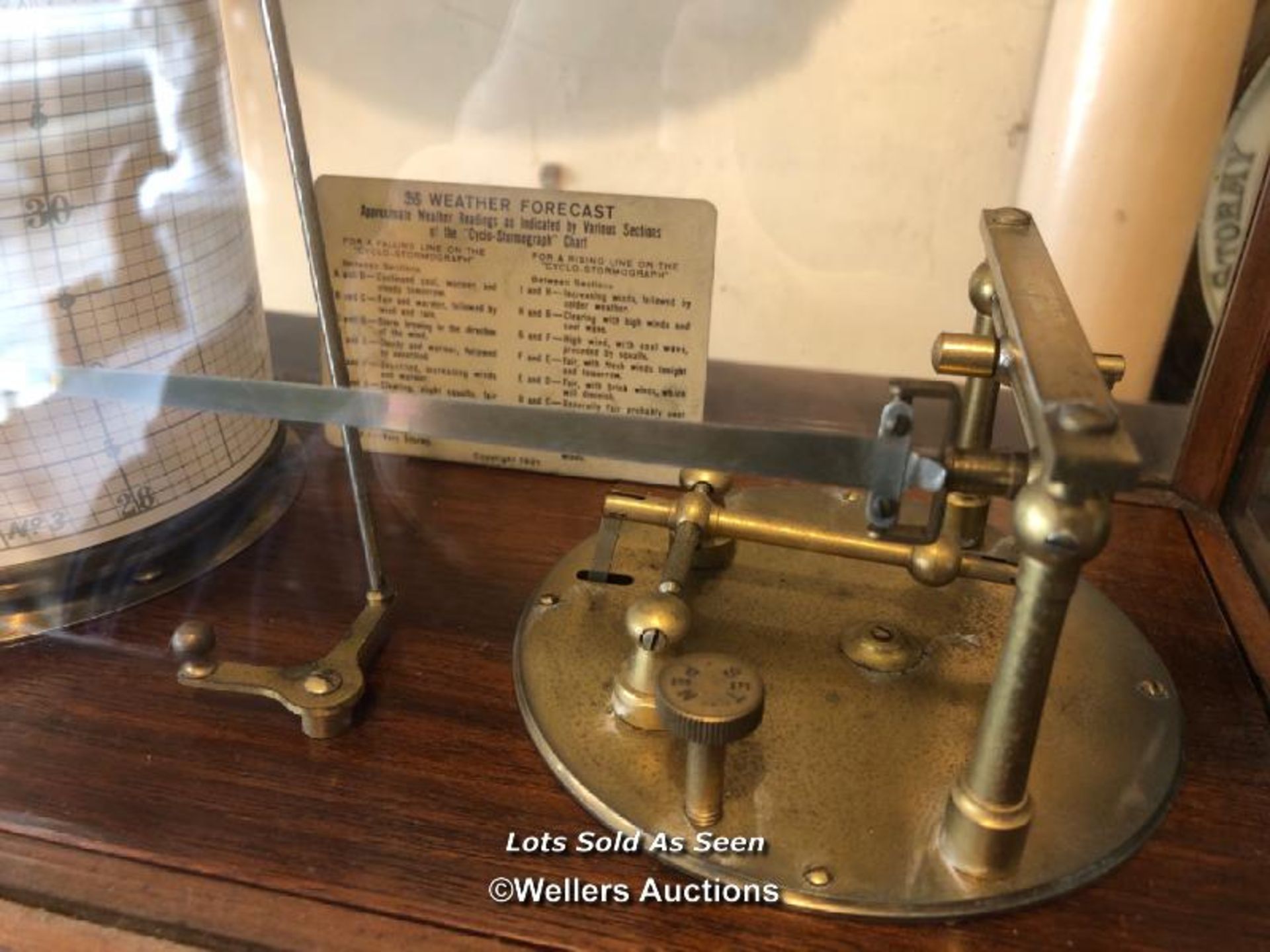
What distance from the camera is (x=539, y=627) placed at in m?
0.69

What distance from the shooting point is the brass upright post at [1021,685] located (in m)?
0.42

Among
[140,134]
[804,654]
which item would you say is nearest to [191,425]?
[140,134]

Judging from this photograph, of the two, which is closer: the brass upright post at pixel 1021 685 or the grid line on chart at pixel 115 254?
the brass upright post at pixel 1021 685

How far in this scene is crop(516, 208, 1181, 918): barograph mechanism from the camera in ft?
1.56

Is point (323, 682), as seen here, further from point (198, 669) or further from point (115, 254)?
point (115, 254)

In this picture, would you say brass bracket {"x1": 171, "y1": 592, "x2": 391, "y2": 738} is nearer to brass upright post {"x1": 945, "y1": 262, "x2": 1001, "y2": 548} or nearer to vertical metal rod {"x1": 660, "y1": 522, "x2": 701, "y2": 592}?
vertical metal rod {"x1": 660, "y1": 522, "x2": 701, "y2": 592}

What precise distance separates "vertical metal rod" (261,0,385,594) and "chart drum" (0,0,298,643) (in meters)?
0.06

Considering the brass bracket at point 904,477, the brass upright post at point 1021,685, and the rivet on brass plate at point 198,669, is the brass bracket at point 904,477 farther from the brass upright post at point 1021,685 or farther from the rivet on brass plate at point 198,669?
the rivet on brass plate at point 198,669

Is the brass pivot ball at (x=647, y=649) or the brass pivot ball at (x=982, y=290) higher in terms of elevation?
the brass pivot ball at (x=982, y=290)

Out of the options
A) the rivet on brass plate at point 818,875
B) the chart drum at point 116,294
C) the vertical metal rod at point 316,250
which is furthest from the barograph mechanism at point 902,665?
the chart drum at point 116,294

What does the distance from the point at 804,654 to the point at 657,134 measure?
421 millimetres

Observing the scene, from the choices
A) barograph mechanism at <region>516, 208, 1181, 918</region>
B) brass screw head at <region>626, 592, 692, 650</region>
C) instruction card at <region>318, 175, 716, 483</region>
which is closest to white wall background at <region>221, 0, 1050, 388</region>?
instruction card at <region>318, 175, 716, 483</region>

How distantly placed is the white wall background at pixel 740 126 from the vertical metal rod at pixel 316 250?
13cm

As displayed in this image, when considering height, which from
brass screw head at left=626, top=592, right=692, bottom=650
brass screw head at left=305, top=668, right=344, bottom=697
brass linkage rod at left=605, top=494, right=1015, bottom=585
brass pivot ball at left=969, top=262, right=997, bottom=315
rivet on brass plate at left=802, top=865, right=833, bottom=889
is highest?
brass pivot ball at left=969, top=262, right=997, bottom=315
